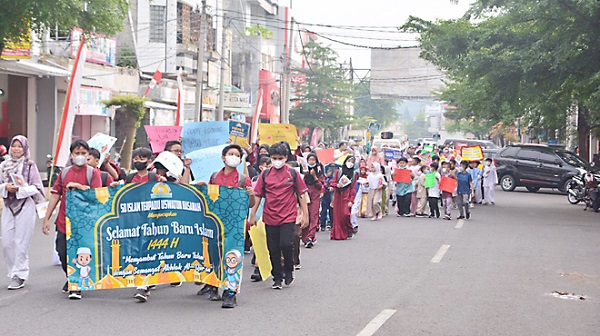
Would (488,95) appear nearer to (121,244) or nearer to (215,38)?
(121,244)

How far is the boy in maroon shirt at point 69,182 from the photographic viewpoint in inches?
347

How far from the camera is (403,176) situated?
21.0 m

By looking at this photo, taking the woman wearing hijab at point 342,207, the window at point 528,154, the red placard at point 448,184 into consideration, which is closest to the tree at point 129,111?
the red placard at point 448,184

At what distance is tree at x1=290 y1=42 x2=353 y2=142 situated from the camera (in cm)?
6842

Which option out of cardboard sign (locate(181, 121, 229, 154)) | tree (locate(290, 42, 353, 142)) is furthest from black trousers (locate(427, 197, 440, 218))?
tree (locate(290, 42, 353, 142))

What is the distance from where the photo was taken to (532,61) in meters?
21.9

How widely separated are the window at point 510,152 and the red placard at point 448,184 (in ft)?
43.4

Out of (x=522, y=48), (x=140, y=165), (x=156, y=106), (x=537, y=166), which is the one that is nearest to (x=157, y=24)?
(x=156, y=106)

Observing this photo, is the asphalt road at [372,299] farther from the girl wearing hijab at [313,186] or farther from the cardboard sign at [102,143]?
the cardboard sign at [102,143]

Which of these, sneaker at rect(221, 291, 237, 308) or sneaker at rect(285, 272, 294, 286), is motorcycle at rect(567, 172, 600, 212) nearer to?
sneaker at rect(285, 272, 294, 286)

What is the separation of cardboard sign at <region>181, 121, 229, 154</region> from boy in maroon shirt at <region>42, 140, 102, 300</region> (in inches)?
131

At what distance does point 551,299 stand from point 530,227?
9419 millimetres

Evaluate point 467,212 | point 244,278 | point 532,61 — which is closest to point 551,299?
point 244,278

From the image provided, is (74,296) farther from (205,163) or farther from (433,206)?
(433,206)
